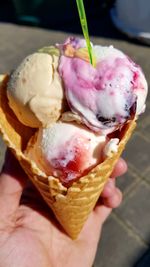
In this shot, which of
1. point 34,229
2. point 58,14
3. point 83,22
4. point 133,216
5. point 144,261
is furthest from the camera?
point 58,14

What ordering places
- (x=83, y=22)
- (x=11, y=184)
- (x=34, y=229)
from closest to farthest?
1. (x=83, y=22)
2. (x=11, y=184)
3. (x=34, y=229)

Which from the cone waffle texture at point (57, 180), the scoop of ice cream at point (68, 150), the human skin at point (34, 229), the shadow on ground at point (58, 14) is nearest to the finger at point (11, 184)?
the human skin at point (34, 229)

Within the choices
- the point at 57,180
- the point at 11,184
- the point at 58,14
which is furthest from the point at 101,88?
the point at 58,14

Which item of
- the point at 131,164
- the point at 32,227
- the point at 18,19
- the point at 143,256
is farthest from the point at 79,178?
the point at 18,19

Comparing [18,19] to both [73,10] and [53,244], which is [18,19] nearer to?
[73,10]

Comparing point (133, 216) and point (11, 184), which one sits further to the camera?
point (133, 216)

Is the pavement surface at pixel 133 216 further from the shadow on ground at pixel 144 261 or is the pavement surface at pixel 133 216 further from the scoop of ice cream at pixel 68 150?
the scoop of ice cream at pixel 68 150

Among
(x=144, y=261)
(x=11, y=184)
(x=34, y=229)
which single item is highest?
(x=11, y=184)

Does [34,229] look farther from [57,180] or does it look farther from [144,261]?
[144,261]
